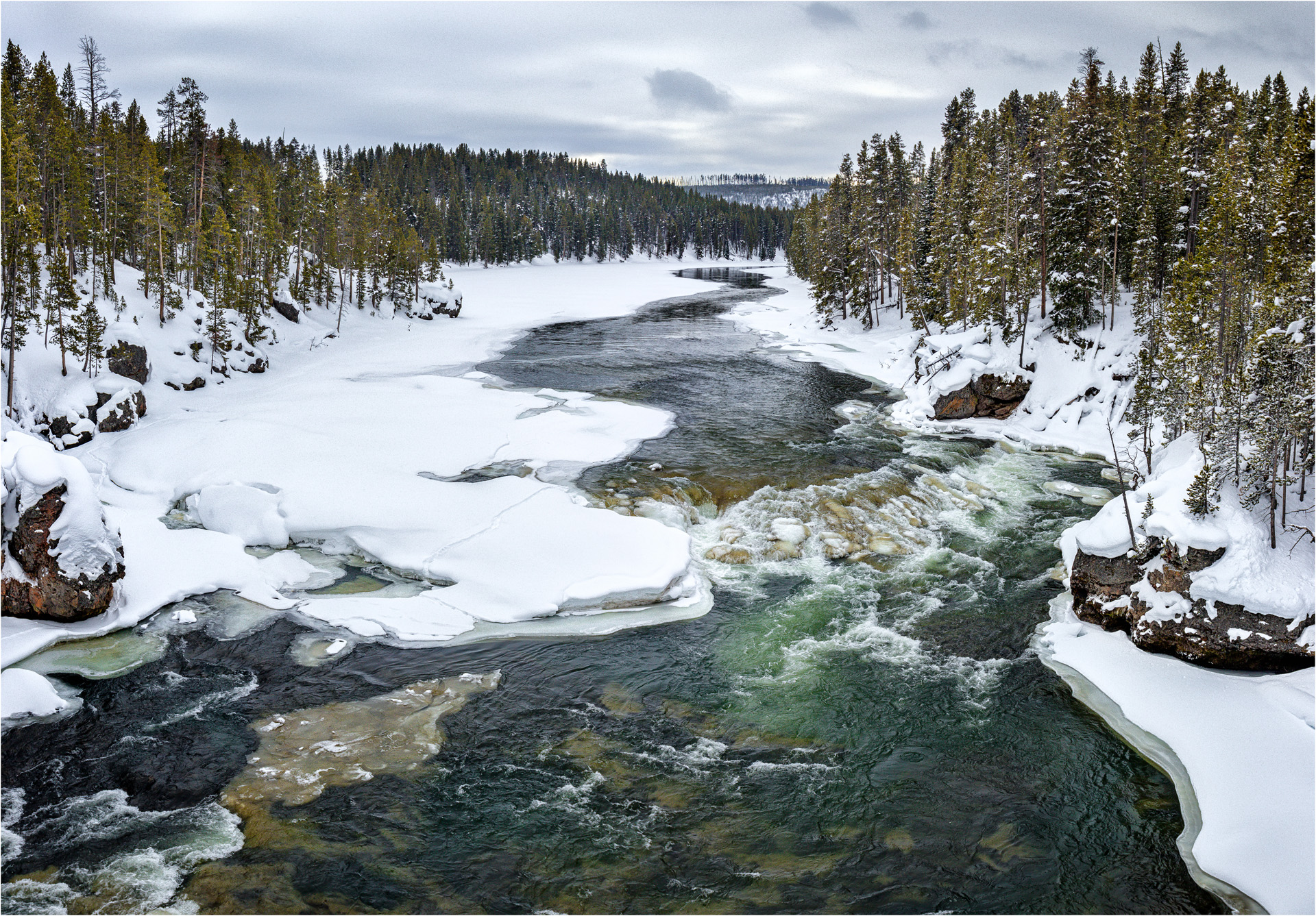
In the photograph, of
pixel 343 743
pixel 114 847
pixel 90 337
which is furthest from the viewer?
pixel 90 337

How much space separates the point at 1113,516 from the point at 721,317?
51581mm

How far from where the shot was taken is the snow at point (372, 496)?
Answer: 15.7 metres

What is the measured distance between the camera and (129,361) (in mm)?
31828

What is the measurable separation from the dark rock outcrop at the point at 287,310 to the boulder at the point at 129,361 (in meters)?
17.7

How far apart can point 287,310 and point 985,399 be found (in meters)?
43.1

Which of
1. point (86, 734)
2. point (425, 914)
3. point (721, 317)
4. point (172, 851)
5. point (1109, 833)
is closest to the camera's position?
point (425, 914)

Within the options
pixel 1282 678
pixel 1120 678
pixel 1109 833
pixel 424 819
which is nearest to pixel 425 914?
pixel 424 819

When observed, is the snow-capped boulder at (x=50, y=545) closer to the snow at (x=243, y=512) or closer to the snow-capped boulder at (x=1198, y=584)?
the snow at (x=243, y=512)

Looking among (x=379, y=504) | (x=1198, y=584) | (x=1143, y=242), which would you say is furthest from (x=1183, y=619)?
(x=1143, y=242)

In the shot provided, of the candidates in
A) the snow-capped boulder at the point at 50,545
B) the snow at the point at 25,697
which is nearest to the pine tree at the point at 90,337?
the snow-capped boulder at the point at 50,545

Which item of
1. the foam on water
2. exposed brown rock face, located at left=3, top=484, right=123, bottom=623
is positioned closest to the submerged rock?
the foam on water

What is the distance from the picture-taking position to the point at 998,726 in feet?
38.7

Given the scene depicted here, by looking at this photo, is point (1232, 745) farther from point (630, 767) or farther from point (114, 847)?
point (114, 847)

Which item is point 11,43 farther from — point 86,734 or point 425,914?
point 425,914
